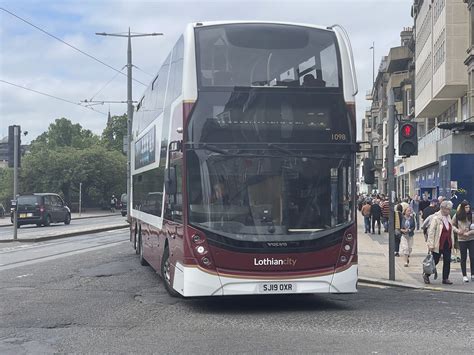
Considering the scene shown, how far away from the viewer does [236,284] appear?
9398 millimetres

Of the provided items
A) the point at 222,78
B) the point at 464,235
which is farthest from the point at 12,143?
the point at 464,235

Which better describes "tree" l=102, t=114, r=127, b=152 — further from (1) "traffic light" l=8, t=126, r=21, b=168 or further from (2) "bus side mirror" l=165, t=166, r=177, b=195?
(2) "bus side mirror" l=165, t=166, r=177, b=195

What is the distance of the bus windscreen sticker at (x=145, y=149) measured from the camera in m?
13.5

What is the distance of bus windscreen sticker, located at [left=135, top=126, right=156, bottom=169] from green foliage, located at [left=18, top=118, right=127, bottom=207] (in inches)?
2238

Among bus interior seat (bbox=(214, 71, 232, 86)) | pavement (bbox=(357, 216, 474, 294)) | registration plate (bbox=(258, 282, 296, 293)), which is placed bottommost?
pavement (bbox=(357, 216, 474, 294))

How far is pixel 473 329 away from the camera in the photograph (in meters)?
8.48

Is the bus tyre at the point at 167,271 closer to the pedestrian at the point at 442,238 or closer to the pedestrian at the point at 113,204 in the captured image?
the pedestrian at the point at 442,238

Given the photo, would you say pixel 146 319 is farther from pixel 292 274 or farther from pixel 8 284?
pixel 8 284

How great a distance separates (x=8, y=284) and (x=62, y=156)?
6265 cm

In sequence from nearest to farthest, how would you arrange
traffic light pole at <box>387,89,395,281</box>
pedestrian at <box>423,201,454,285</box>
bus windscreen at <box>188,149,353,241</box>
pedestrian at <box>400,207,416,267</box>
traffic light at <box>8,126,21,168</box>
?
1. bus windscreen at <box>188,149,353,241</box>
2. pedestrian at <box>423,201,454,285</box>
3. traffic light pole at <box>387,89,395,281</box>
4. pedestrian at <box>400,207,416,267</box>
5. traffic light at <box>8,126,21,168</box>

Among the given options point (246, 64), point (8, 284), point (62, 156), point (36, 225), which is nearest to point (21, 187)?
point (62, 156)

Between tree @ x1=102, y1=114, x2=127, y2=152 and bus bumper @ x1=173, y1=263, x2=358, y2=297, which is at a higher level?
tree @ x1=102, y1=114, x2=127, y2=152

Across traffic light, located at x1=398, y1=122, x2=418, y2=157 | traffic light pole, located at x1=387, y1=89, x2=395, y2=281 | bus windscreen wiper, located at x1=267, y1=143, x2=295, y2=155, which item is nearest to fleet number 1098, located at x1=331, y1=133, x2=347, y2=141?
bus windscreen wiper, located at x1=267, y1=143, x2=295, y2=155

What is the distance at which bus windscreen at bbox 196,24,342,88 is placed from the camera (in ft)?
32.0
